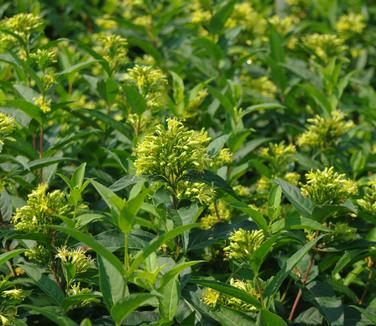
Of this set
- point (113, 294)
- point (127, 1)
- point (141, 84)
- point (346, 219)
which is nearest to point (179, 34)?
point (127, 1)

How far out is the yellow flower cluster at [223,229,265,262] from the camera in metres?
2.75

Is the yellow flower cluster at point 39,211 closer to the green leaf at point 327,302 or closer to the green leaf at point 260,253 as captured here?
the green leaf at point 260,253

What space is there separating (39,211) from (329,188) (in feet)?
4.05

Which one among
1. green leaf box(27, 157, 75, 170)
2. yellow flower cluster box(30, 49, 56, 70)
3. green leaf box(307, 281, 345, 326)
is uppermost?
yellow flower cluster box(30, 49, 56, 70)

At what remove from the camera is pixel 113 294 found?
242 centimetres

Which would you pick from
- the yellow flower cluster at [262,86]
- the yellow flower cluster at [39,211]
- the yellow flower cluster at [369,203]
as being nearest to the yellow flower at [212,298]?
the yellow flower cluster at [39,211]

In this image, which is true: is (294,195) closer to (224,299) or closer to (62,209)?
(224,299)

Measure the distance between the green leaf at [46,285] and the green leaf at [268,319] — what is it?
78 cm

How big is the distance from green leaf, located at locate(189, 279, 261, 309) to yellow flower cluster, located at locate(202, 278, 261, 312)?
99 mm

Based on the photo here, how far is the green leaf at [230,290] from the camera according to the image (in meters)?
2.49

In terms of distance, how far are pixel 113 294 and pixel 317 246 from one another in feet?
3.70

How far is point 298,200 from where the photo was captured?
117 inches

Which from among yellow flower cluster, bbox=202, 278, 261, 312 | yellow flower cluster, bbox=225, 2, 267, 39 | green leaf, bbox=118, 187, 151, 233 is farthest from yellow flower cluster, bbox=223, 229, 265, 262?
yellow flower cluster, bbox=225, 2, 267, 39

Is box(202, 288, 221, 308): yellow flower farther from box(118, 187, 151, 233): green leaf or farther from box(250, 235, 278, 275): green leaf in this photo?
box(118, 187, 151, 233): green leaf
